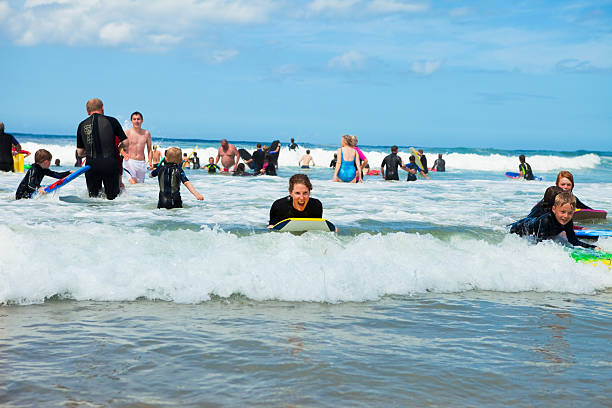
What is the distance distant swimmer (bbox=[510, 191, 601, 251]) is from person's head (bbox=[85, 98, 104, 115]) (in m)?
6.48

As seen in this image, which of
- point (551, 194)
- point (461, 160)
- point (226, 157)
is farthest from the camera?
point (461, 160)

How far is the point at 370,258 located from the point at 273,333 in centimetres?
241

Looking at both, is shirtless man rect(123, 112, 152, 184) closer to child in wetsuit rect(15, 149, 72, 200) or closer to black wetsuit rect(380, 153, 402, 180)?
child in wetsuit rect(15, 149, 72, 200)

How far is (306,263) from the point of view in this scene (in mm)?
5914

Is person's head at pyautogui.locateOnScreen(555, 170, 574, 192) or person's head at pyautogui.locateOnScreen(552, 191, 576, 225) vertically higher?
person's head at pyautogui.locateOnScreen(555, 170, 574, 192)

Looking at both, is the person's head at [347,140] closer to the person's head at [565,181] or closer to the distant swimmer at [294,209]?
the person's head at [565,181]

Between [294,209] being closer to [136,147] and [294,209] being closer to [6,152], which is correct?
[136,147]

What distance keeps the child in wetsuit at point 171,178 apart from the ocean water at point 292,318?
0.78 m

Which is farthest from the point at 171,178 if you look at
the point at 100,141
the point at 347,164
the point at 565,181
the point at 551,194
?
the point at 347,164

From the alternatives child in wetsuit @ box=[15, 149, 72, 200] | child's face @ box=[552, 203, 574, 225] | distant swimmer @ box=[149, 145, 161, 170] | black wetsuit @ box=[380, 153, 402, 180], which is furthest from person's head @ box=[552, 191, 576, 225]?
black wetsuit @ box=[380, 153, 402, 180]

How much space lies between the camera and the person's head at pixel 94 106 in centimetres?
942

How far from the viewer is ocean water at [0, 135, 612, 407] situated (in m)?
3.18

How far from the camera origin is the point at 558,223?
716 cm

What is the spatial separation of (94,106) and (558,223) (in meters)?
6.83
